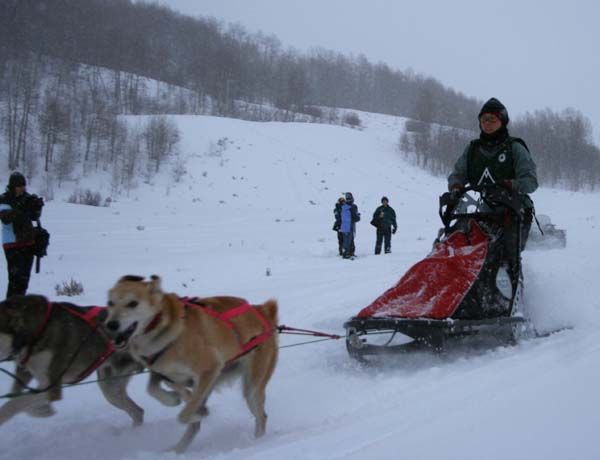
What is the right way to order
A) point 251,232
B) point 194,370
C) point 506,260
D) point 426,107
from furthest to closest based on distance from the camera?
point 426,107 → point 251,232 → point 506,260 → point 194,370

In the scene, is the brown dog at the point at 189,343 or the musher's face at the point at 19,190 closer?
the brown dog at the point at 189,343

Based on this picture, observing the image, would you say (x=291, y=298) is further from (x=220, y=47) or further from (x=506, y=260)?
(x=220, y=47)

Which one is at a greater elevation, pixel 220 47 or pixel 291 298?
pixel 220 47

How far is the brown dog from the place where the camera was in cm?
285

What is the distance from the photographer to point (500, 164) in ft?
17.0

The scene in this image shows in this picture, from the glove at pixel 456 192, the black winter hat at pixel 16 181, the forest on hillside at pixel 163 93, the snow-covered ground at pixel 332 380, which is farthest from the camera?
the forest on hillside at pixel 163 93

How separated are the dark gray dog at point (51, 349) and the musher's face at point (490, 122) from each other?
4394mm

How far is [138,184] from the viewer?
27.2 meters

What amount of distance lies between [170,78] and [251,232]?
42.7 metres

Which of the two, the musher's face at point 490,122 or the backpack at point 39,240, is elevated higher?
the musher's face at point 490,122

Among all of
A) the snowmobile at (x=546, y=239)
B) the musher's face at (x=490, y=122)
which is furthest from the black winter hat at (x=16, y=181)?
the snowmobile at (x=546, y=239)

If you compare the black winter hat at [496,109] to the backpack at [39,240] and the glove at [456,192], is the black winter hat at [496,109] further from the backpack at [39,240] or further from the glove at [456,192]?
the backpack at [39,240]

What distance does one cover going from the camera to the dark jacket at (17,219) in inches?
228

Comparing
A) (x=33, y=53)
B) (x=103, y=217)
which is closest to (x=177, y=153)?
(x=103, y=217)
